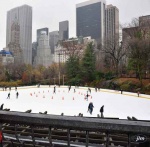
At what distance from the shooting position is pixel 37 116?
6.06 feet

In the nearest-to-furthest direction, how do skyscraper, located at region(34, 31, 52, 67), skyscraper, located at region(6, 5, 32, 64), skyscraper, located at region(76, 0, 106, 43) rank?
skyscraper, located at region(34, 31, 52, 67), skyscraper, located at region(6, 5, 32, 64), skyscraper, located at region(76, 0, 106, 43)

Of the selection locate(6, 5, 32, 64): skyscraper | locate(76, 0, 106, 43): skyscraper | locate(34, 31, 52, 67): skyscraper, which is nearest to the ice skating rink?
locate(34, 31, 52, 67): skyscraper

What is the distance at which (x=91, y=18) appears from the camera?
179000mm

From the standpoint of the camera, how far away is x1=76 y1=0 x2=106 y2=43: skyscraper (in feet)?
574

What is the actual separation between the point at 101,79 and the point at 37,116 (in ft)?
122

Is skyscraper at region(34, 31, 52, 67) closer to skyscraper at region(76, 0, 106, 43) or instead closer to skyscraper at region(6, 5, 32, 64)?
skyscraper at region(6, 5, 32, 64)

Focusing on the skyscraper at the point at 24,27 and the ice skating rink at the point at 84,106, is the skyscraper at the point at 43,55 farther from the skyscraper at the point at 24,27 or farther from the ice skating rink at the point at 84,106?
the ice skating rink at the point at 84,106

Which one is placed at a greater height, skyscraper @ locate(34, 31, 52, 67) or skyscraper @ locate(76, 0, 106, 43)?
skyscraper @ locate(76, 0, 106, 43)

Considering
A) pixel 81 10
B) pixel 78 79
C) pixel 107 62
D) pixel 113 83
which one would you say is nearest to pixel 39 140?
pixel 113 83

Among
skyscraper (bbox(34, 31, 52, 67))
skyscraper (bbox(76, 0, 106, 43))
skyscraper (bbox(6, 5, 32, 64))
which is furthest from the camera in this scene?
skyscraper (bbox(76, 0, 106, 43))

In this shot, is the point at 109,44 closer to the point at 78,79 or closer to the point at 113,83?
the point at 78,79

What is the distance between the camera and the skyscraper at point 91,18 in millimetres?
174875

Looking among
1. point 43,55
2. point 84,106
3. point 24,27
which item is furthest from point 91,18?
point 84,106

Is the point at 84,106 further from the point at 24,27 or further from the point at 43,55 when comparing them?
the point at 24,27
